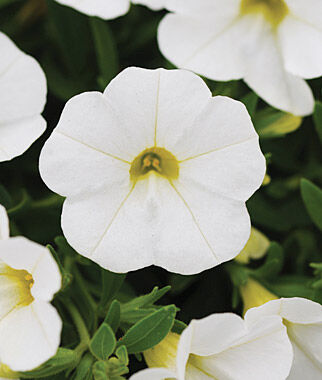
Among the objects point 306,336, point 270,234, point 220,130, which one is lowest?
point 270,234

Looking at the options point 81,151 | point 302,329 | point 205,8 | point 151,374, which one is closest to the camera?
point 151,374

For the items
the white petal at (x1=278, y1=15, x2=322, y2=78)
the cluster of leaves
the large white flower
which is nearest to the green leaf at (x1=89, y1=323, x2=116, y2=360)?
the cluster of leaves

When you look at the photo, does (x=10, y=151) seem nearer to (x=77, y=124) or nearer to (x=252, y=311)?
(x=77, y=124)

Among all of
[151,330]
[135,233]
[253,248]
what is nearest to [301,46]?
[253,248]

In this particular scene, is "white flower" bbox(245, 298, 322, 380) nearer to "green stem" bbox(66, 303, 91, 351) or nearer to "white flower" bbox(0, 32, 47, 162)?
"green stem" bbox(66, 303, 91, 351)

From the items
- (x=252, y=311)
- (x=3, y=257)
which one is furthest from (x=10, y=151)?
(x=252, y=311)

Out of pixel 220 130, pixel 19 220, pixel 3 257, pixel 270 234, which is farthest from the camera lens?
pixel 270 234

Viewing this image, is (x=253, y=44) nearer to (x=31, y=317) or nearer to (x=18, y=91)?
(x=18, y=91)
